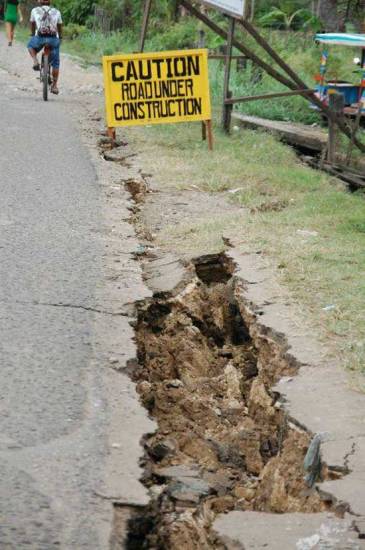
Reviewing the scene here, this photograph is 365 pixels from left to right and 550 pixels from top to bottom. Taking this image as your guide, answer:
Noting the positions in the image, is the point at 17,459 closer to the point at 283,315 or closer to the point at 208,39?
the point at 283,315

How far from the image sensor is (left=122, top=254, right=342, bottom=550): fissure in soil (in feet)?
11.9

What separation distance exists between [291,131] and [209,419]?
9.33 metres

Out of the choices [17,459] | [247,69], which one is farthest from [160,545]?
[247,69]

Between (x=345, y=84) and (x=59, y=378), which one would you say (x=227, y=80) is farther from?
(x=59, y=378)

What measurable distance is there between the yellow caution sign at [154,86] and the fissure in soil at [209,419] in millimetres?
5073

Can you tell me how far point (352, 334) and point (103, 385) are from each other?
137 cm

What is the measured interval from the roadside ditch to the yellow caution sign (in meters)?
4.86

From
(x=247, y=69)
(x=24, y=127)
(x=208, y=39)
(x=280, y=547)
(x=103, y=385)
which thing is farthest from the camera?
(x=208, y=39)

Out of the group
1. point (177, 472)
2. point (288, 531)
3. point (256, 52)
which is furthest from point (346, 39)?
point (288, 531)

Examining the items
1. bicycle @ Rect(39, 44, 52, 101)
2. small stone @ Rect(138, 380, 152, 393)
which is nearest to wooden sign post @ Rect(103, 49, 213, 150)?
bicycle @ Rect(39, 44, 52, 101)

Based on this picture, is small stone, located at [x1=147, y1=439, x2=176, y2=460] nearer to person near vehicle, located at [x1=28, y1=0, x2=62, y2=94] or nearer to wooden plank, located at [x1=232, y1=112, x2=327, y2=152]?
wooden plank, located at [x1=232, y1=112, x2=327, y2=152]

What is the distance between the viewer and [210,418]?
481 centimetres

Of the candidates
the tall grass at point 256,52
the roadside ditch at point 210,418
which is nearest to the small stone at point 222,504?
the roadside ditch at point 210,418

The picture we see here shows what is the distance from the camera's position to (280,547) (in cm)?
325
